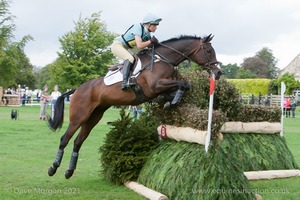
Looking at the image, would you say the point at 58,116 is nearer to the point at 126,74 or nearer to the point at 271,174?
the point at 126,74

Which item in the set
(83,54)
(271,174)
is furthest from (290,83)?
(271,174)

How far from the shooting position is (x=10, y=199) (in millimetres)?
6707

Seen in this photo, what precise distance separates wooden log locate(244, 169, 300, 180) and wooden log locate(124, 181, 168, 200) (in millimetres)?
2159

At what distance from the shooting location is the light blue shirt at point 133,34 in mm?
7773

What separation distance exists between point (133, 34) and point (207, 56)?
1340mm

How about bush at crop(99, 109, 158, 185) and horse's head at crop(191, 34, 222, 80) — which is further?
bush at crop(99, 109, 158, 185)

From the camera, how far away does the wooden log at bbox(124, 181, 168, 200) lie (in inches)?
254

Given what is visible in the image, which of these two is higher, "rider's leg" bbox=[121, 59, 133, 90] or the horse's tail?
"rider's leg" bbox=[121, 59, 133, 90]

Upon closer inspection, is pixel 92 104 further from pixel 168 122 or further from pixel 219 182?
pixel 219 182

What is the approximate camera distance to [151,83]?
7500 millimetres

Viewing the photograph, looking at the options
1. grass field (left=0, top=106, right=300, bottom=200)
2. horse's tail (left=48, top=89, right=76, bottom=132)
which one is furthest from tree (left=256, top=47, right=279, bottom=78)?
horse's tail (left=48, top=89, right=76, bottom=132)

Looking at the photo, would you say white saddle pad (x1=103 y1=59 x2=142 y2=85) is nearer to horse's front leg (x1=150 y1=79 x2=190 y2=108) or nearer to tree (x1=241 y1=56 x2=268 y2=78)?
horse's front leg (x1=150 y1=79 x2=190 y2=108)

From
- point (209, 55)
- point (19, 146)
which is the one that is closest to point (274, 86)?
point (19, 146)

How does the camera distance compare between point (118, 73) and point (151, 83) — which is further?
point (118, 73)
